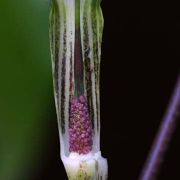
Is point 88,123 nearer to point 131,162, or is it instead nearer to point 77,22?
point 77,22

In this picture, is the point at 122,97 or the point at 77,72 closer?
the point at 77,72

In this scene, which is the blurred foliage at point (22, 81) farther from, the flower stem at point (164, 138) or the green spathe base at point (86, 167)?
the flower stem at point (164, 138)

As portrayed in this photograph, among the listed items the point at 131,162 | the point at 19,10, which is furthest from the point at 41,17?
the point at 131,162

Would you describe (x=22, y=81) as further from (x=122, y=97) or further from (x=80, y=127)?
(x=122, y=97)

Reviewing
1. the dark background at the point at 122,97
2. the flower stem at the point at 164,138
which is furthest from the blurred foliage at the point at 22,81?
the flower stem at the point at 164,138

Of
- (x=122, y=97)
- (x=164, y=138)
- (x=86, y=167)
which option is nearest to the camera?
(x=164, y=138)

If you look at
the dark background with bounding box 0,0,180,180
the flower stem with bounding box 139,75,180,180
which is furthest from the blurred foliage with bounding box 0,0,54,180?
the flower stem with bounding box 139,75,180,180

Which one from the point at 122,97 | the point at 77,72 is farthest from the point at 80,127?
the point at 122,97
